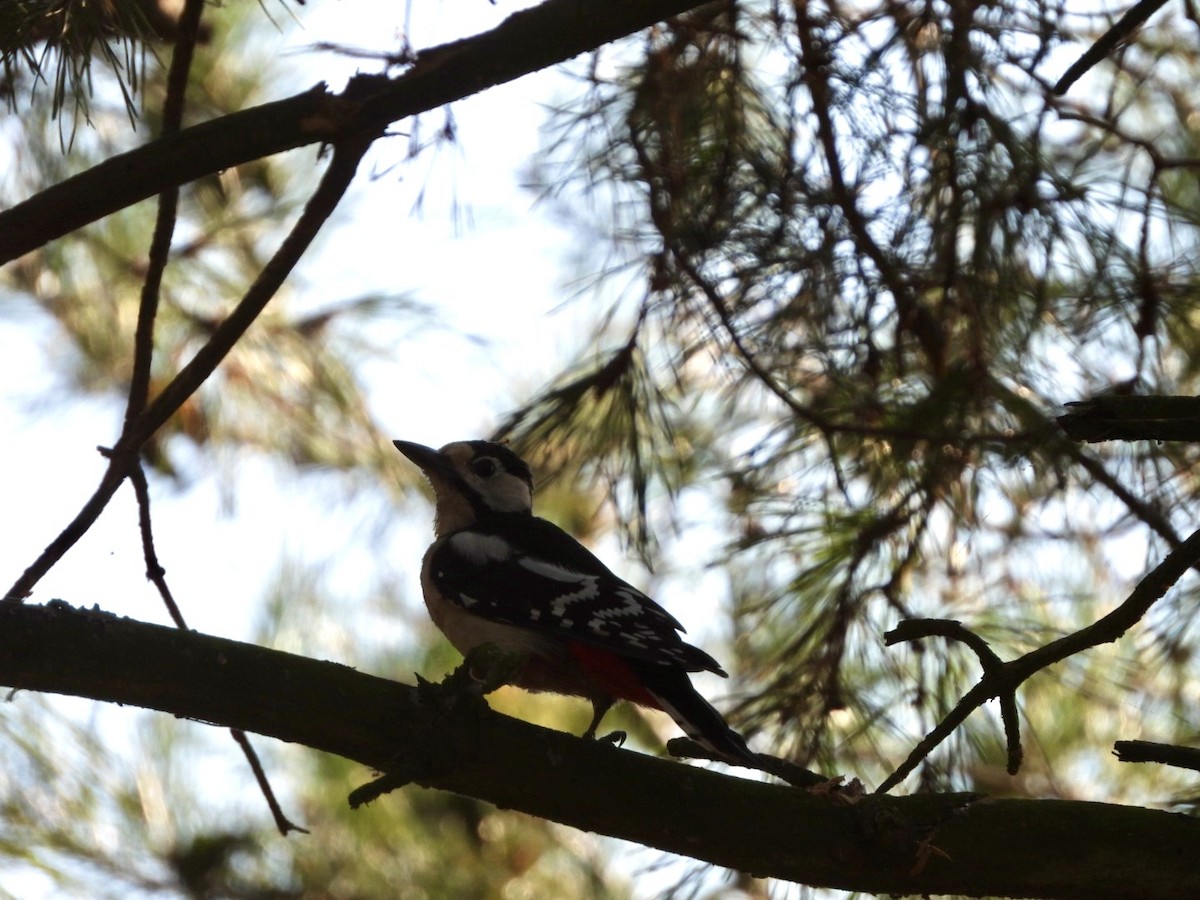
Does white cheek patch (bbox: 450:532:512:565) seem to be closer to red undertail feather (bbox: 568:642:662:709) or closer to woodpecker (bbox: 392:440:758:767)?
woodpecker (bbox: 392:440:758:767)

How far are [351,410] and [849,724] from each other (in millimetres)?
2215

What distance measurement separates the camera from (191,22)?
2.28 m

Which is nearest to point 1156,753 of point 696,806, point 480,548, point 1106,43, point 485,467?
point 696,806

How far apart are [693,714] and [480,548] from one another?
2.87 feet

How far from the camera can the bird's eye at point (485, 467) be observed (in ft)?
11.1

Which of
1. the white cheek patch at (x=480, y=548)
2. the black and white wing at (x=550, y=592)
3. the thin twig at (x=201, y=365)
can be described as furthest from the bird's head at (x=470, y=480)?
the thin twig at (x=201, y=365)

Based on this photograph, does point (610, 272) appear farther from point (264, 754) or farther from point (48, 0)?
point (264, 754)

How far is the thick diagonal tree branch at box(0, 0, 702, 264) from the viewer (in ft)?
6.25

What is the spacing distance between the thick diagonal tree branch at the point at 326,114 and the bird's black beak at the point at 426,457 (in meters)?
1.46

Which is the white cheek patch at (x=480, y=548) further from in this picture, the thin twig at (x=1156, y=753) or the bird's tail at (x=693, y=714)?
the thin twig at (x=1156, y=753)

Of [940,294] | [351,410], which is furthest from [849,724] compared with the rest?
[351,410]

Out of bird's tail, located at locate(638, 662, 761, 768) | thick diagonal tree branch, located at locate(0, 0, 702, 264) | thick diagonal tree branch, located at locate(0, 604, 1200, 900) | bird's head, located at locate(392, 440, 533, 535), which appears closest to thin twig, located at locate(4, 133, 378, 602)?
thick diagonal tree branch, located at locate(0, 0, 702, 264)

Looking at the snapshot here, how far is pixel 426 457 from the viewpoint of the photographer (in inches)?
135

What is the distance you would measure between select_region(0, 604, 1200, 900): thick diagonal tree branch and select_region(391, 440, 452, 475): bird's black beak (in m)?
1.60
